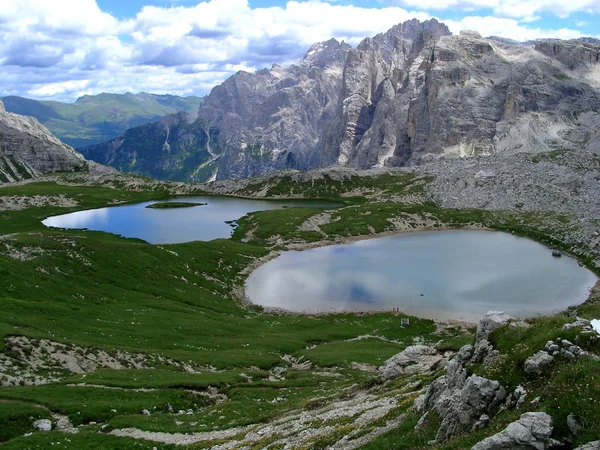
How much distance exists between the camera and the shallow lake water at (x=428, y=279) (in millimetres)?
89125

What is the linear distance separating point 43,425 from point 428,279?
3215 inches

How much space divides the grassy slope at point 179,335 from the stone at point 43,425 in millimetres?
2008

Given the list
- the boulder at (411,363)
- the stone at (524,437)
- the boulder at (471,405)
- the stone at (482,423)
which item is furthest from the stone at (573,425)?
the boulder at (411,363)

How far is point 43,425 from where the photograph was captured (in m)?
35.6

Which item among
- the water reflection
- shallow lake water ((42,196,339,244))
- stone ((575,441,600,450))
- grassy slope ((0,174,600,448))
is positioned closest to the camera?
stone ((575,441,600,450))

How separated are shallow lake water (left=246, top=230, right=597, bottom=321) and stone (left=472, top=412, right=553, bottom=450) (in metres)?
66.6

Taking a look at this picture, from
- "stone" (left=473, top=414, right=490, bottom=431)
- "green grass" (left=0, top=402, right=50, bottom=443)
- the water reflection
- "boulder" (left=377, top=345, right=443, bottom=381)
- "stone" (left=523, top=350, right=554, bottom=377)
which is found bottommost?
"boulder" (left=377, top=345, right=443, bottom=381)

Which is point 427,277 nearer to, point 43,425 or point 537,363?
point 43,425

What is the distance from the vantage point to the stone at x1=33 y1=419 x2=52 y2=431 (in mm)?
35438

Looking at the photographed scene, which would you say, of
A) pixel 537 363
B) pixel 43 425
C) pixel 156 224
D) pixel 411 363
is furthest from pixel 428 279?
pixel 156 224

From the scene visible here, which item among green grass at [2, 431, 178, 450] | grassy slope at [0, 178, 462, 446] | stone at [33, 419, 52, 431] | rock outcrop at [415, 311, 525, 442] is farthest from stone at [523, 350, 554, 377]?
stone at [33, 419, 52, 431]

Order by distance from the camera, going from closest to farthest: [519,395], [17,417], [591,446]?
[591,446] → [519,395] → [17,417]

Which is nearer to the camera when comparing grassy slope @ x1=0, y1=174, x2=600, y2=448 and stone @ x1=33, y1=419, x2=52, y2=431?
stone @ x1=33, y1=419, x2=52, y2=431

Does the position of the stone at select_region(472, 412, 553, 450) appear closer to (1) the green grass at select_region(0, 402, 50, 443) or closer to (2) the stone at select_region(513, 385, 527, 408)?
Result: (2) the stone at select_region(513, 385, 527, 408)
